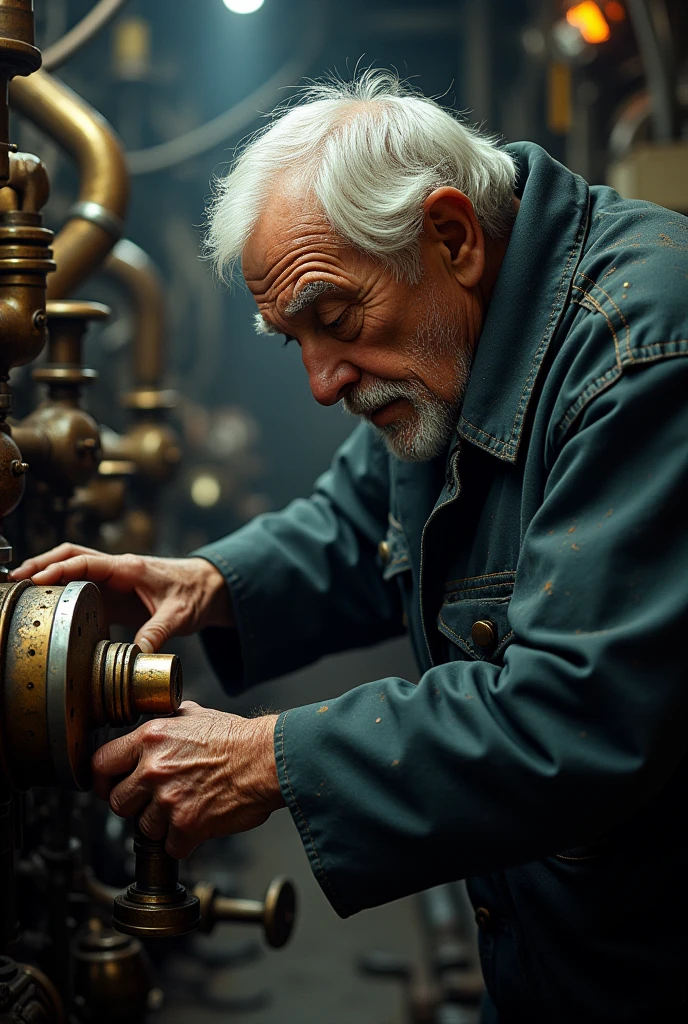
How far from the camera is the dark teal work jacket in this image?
0.95 metres

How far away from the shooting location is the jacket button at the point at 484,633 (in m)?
1.21

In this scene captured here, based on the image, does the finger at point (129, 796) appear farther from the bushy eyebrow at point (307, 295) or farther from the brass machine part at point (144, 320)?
the brass machine part at point (144, 320)

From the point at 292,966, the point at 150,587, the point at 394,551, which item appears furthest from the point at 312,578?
the point at 292,966

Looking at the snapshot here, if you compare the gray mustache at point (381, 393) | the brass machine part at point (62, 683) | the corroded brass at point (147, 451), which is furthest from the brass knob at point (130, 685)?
the corroded brass at point (147, 451)

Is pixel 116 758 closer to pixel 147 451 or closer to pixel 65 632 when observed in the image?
pixel 65 632

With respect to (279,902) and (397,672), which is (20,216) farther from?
(397,672)

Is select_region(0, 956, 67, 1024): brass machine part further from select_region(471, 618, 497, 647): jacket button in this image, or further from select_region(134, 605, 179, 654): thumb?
select_region(471, 618, 497, 647): jacket button

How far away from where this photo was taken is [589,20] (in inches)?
112

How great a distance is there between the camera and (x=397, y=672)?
167 inches

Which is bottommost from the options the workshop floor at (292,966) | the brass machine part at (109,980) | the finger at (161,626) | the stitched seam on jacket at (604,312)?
the workshop floor at (292,966)

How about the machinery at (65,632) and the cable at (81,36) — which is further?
the cable at (81,36)

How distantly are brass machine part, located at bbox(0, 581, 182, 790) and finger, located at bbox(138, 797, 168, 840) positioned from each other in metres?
0.07

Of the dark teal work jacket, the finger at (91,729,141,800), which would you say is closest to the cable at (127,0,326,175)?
the dark teal work jacket

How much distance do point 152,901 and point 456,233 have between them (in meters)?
0.81
